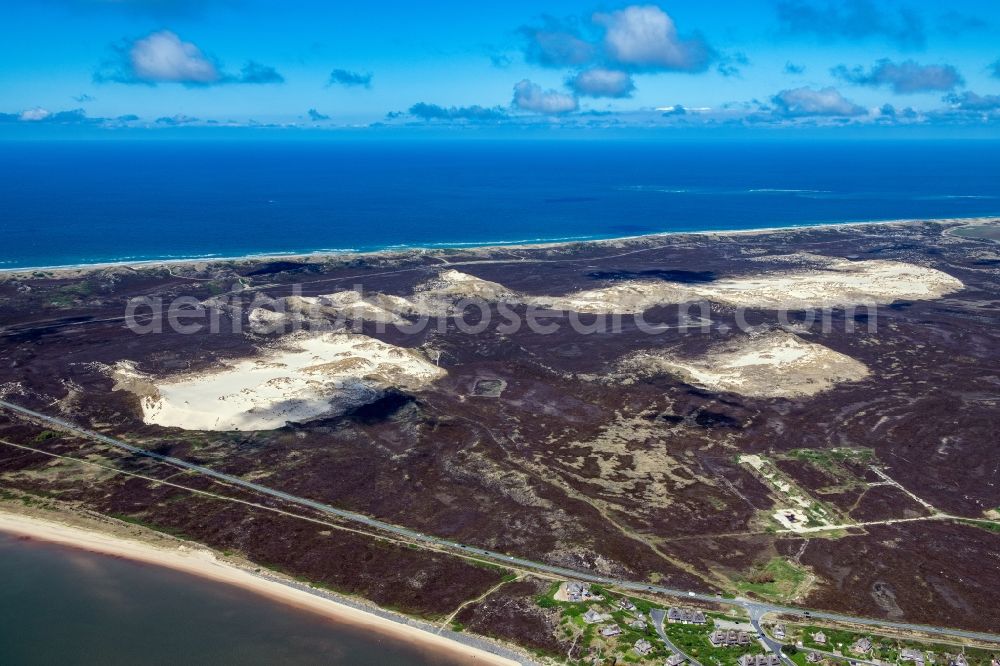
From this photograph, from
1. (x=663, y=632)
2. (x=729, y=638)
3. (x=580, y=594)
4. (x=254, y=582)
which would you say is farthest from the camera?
(x=254, y=582)

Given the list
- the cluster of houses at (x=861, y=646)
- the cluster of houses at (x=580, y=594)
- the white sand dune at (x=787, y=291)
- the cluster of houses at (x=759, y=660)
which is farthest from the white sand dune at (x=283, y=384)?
the cluster of houses at (x=861, y=646)

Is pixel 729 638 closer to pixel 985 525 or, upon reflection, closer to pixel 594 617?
pixel 594 617

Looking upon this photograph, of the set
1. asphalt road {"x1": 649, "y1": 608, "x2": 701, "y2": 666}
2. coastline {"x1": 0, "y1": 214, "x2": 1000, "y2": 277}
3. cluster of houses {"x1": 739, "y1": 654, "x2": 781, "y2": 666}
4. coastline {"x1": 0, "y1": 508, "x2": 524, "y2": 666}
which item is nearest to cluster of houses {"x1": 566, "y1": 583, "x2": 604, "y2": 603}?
asphalt road {"x1": 649, "y1": 608, "x2": 701, "y2": 666}

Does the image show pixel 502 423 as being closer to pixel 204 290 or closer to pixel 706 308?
pixel 706 308

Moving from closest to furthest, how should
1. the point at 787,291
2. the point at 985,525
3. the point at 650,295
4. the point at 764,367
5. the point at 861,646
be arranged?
the point at 861,646 < the point at 985,525 < the point at 764,367 < the point at 650,295 < the point at 787,291

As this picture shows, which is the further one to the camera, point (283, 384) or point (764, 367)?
point (764, 367)

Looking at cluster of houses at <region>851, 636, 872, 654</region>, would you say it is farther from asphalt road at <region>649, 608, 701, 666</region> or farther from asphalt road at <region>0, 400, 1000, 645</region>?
asphalt road at <region>649, 608, 701, 666</region>

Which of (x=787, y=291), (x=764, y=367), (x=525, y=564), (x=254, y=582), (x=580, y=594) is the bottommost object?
(x=254, y=582)

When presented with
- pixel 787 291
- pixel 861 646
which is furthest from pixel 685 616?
pixel 787 291
